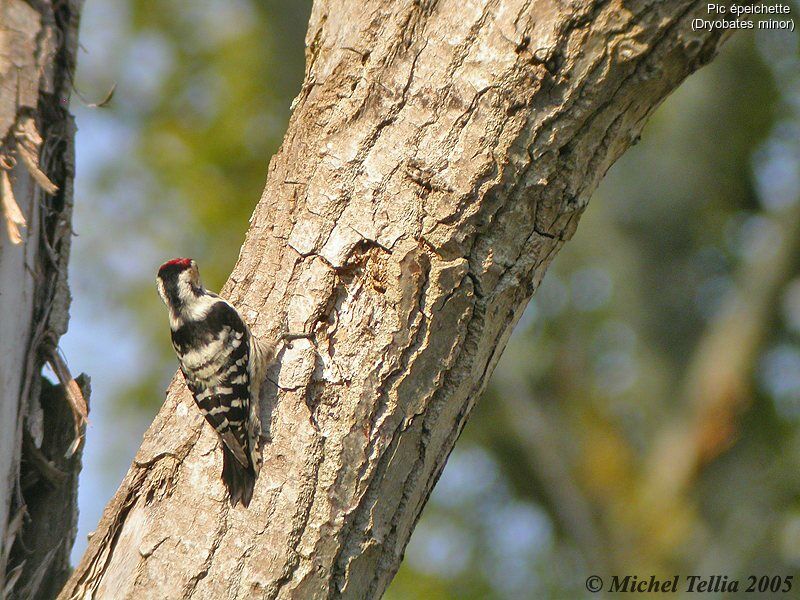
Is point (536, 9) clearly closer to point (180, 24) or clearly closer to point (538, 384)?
point (538, 384)

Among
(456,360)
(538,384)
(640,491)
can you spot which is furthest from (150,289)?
(456,360)

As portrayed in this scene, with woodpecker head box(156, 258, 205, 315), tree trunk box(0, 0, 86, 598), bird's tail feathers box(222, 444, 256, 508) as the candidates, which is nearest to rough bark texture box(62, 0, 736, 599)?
bird's tail feathers box(222, 444, 256, 508)

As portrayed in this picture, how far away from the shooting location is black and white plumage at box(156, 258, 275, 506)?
2.71 m

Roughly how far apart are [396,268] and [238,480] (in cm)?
86

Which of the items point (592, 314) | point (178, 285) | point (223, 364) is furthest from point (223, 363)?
point (592, 314)

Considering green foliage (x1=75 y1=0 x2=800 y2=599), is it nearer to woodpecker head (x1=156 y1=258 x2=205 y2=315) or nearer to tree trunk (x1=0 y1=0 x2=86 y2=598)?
woodpecker head (x1=156 y1=258 x2=205 y2=315)

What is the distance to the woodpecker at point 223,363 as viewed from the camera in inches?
107

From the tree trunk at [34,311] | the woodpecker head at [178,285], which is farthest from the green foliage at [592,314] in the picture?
the tree trunk at [34,311]

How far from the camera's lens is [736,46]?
354 inches

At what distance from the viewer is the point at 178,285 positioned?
427 cm

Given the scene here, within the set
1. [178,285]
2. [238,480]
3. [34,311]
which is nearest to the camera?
[238,480]

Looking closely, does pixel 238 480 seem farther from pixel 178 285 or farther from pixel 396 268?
pixel 178 285

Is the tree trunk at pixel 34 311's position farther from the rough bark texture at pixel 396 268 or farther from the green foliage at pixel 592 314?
the green foliage at pixel 592 314

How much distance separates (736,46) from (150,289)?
7.38 metres
